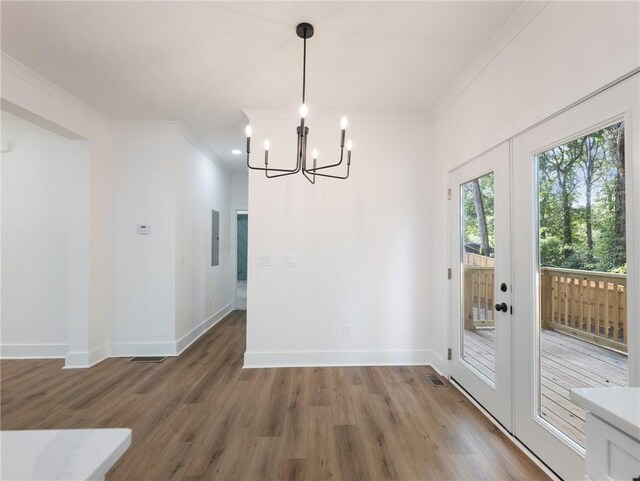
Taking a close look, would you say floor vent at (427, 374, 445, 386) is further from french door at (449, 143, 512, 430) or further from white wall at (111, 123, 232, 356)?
white wall at (111, 123, 232, 356)

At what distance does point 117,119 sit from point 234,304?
394 cm

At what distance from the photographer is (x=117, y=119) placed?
3.52 meters

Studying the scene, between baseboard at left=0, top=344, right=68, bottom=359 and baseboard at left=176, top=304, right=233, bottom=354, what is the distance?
1292 mm

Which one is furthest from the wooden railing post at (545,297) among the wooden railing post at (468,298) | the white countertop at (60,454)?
the white countertop at (60,454)

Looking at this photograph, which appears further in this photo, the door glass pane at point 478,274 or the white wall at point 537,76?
the door glass pane at point 478,274

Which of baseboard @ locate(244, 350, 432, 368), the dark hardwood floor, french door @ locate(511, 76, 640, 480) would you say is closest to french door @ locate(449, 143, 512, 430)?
french door @ locate(511, 76, 640, 480)

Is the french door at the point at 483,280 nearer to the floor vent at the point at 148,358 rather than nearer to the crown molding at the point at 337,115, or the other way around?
the crown molding at the point at 337,115

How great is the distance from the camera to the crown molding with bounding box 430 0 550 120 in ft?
5.93

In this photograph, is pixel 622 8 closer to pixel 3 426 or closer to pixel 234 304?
pixel 3 426

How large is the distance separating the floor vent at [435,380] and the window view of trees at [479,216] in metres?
1.30

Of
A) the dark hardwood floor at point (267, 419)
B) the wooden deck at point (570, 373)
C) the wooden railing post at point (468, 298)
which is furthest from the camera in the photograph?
the wooden railing post at point (468, 298)

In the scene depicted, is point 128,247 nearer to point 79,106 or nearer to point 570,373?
point 79,106

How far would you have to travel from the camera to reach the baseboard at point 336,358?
322 cm

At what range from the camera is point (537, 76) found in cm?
179
